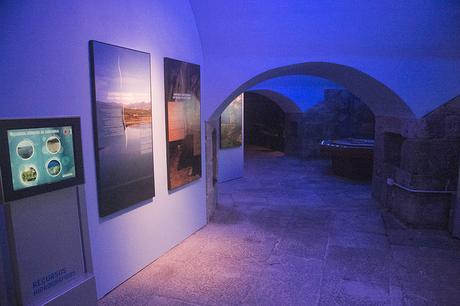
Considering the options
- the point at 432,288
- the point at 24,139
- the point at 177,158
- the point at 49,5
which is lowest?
the point at 432,288

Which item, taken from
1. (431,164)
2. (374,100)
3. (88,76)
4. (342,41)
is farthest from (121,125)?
(374,100)

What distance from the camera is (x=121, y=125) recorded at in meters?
3.64

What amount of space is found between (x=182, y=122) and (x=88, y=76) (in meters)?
1.74

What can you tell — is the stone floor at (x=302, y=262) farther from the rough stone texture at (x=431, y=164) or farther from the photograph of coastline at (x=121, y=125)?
the photograph of coastline at (x=121, y=125)

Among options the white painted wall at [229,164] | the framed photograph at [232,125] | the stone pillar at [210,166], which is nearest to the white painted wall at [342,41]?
the stone pillar at [210,166]

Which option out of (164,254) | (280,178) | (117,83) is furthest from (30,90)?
(280,178)

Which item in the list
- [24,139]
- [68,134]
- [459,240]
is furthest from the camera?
[459,240]

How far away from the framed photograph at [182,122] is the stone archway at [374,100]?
499 mm

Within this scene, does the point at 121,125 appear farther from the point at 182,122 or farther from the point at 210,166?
the point at 210,166

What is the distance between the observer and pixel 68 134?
2.44m

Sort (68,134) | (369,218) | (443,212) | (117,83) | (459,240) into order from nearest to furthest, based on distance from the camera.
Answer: (68,134) < (117,83) < (459,240) < (443,212) < (369,218)

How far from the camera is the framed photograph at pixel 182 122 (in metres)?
4.52

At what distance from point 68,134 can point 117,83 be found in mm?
1259

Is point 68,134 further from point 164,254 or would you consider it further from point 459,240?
point 459,240
